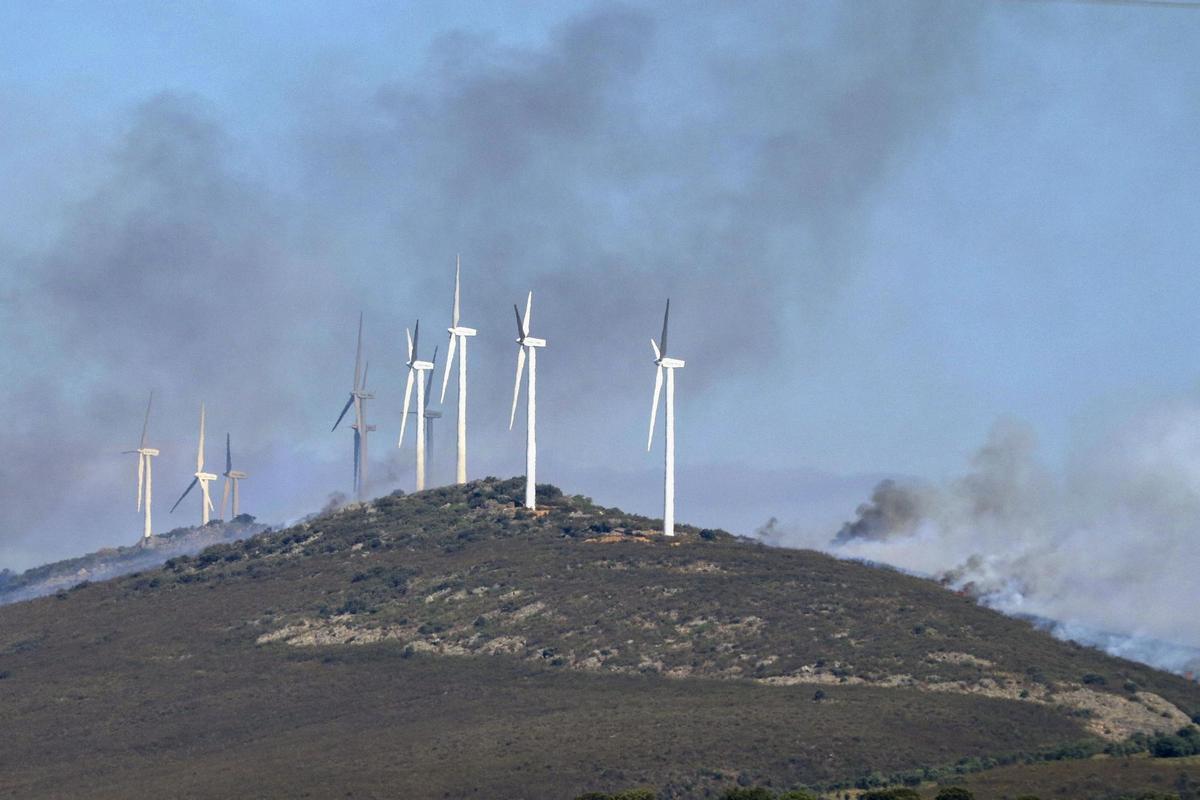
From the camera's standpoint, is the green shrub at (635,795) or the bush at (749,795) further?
the green shrub at (635,795)

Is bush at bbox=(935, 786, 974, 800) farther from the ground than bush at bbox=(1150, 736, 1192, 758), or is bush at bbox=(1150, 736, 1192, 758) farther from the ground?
bush at bbox=(1150, 736, 1192, 758)

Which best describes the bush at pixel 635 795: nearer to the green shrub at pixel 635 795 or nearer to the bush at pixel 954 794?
the green shrub at pixel 635 795

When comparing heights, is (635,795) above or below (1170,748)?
below

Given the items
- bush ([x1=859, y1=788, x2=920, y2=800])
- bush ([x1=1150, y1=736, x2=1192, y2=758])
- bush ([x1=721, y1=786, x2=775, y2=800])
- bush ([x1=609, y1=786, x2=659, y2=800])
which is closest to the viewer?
bush ([x1=859, y1=788, x2=920, y2=800])

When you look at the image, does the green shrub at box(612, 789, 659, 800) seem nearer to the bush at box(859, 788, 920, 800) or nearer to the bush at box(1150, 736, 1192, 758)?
the bush at box(859, 788, 920, 800)

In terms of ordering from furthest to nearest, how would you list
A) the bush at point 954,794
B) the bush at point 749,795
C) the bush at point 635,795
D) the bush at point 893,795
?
1. the bush at point 635,795
2. the bush at point 749,795
3. the bush at point 954,794
4. the bush at point 893,795

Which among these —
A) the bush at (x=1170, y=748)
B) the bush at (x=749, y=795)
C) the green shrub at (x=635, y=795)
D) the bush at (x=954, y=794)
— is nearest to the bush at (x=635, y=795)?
the green shrub at (x=635, y=795)

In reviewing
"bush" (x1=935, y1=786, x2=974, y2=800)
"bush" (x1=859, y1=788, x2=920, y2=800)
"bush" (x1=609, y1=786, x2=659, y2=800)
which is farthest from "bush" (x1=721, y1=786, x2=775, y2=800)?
"bush" (x1=935, y1=786, x2=974, y2=800)

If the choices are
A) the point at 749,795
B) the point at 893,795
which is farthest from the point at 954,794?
the point at 749,795

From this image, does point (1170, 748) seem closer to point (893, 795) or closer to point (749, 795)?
point (893, 795)

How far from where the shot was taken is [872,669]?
194750mm

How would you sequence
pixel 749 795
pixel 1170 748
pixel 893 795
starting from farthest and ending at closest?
1. pixel 1170 748
2. pixel 749 795
3. pixel 893 795

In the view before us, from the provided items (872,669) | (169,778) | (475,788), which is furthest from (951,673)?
(169,778)

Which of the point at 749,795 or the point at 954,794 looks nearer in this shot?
the point at 954,794
